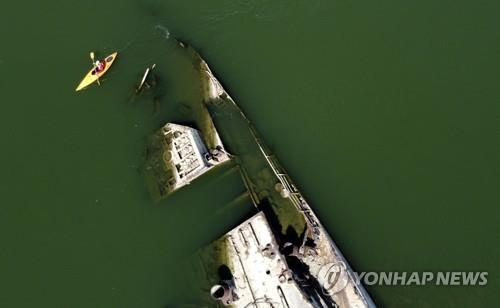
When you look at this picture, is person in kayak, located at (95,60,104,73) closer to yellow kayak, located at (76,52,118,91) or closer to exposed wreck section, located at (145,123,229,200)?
Result: yellow kayak, located at (76,52,118,91)

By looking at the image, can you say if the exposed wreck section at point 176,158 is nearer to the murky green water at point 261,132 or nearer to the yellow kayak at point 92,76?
the murky green water at point 261,132

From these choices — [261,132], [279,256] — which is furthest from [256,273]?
[261,132]

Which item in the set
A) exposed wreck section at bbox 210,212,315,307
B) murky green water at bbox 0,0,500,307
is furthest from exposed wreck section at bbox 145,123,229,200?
exposed wreck section at bbox 210,212,315,307

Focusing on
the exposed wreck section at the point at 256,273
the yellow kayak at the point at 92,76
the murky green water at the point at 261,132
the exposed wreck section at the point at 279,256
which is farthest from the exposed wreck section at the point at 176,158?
the yellow kayak at the point at 92,76

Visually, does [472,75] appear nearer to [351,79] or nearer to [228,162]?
[351,79]

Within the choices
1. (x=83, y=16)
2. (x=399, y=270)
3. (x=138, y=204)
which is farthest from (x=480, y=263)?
(x=83, y=16)

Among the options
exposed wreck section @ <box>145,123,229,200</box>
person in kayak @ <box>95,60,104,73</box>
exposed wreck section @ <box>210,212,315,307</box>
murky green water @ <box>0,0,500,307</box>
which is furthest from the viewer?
person in kayak @ <box>95,60,104,73</box>
